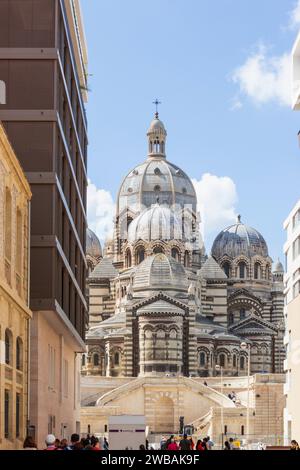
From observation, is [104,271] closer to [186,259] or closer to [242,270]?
[186,259]

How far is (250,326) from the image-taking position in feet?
392

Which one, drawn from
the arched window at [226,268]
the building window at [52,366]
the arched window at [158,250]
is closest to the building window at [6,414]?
the building window at [52,366]

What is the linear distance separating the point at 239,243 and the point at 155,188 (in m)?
11.3

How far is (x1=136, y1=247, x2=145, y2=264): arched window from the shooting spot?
11950 cm

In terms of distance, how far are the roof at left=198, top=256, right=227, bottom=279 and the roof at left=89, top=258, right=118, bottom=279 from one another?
30.6 ft

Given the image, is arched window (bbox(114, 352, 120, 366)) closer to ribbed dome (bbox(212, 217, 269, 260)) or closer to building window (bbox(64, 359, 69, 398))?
ribbed dome (bbox(212, 217, 269, 260))

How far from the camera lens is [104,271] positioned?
412 feet

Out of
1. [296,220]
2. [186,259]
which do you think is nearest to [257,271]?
[186,259]

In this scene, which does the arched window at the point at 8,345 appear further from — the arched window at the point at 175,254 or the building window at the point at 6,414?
the arched window at the point at 175,254

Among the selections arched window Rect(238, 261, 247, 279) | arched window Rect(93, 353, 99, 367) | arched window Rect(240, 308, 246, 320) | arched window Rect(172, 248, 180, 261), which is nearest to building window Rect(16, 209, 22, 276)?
arched window Rect(93, 353, 99, 367)

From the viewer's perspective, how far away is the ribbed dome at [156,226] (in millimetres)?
118750

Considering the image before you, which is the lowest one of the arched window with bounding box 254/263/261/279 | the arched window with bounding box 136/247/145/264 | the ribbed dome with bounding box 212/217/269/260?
the arched window with bounding box 254/263/261/279

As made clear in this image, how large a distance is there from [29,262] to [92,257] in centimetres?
10025

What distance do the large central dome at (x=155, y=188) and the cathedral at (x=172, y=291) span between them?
4.4 inches
